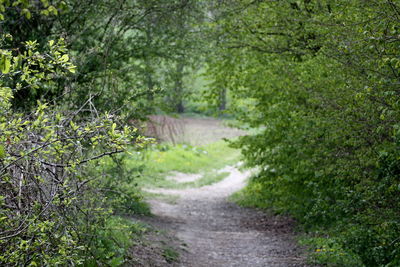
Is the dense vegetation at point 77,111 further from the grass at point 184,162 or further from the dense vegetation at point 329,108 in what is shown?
the grass at point 184,162

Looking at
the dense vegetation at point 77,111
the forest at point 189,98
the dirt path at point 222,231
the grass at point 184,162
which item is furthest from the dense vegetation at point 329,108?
the grass at point 184,162

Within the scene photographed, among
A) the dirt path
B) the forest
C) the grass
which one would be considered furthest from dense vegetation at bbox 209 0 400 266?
the grass

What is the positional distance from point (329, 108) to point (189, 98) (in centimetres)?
571

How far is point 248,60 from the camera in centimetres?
1158

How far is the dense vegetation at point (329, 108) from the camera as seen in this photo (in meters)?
5.63

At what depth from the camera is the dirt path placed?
27.8ft

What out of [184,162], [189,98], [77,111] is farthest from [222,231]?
[184,162]

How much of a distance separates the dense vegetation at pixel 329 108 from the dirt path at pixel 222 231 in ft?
2.16

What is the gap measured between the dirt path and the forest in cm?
53

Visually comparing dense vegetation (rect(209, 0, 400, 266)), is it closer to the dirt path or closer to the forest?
the forest

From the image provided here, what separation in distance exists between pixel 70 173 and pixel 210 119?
42.9 metres

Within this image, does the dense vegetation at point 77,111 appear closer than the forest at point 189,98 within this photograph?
Yes

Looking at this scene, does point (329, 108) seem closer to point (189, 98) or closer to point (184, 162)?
point (189, 98)

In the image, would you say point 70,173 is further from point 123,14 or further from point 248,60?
point 248,60
